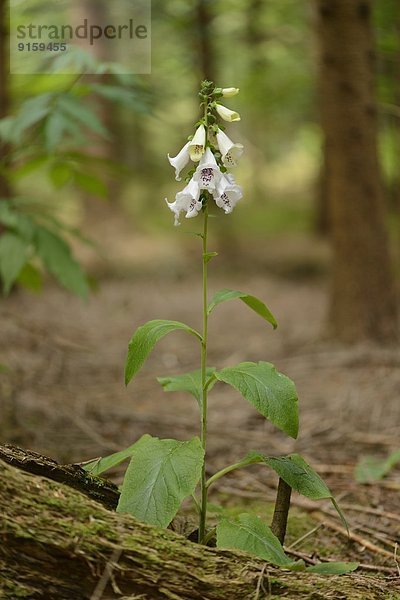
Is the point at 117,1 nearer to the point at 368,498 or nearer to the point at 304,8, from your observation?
the point at 304,8

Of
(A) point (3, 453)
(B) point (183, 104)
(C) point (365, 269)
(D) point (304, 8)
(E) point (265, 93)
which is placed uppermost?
(B) point (183, 104)

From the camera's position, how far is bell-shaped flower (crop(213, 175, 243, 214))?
1742 mm

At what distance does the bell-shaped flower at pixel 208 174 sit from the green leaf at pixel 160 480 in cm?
64

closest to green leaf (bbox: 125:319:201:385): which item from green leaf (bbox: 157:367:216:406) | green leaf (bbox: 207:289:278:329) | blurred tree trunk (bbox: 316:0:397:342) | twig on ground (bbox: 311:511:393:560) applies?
green leaf (bbox: 207:289:278:329)

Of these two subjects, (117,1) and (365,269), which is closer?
(365,269)

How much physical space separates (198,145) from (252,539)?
98 cm

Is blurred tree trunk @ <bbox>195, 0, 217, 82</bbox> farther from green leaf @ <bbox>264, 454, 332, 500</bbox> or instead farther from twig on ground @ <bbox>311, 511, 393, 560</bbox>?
green leaf @ <bbox>264, 454, 332, 500</bbox>

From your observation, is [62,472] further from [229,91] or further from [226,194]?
[229,91]

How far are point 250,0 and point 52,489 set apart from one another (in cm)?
1044

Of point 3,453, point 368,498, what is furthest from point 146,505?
point 368,498

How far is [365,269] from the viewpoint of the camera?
4.95 metres

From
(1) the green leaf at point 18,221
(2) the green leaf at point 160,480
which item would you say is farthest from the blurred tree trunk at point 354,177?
(2) the green leaf at point 160,480

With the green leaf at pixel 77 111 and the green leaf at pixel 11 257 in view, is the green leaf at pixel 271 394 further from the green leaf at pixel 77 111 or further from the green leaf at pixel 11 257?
the green leaf at pixel 77 111

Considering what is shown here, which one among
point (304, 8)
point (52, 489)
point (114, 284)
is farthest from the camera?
point (304, 8)
